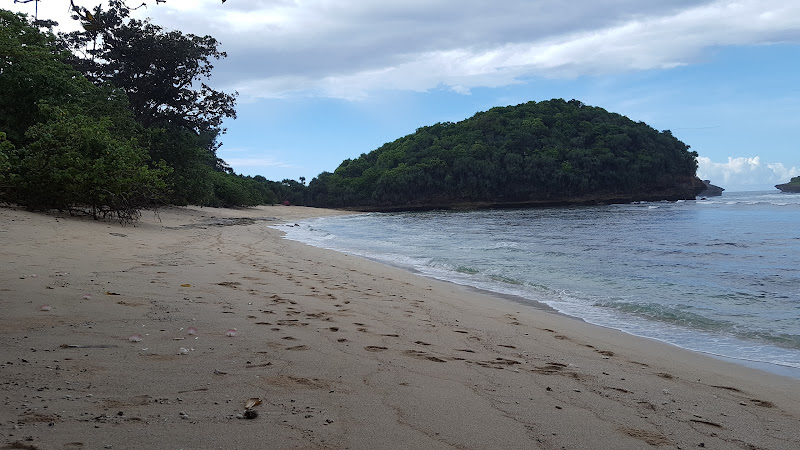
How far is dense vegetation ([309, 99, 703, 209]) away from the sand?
256ft

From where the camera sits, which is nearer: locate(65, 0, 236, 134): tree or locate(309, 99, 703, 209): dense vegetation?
locate(65, 0, 236, 134): tree

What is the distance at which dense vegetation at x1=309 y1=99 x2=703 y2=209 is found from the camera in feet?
265

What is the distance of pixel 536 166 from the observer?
8094cm

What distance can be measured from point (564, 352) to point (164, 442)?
3.62 m

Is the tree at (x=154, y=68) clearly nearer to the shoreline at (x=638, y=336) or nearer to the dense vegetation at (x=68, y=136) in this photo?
the dense vegetation at (x=68, y=136)

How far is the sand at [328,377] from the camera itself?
2.48 meters

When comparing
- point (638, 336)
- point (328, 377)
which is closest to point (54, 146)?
point (328, 377)

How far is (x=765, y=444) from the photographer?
9.37 ft

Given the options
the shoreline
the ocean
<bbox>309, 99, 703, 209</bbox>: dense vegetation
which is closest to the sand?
the shoreline

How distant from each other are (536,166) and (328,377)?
8119cm

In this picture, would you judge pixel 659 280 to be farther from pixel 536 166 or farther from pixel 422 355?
pixel 536 166

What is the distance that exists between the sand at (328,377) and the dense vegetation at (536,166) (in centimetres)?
7807

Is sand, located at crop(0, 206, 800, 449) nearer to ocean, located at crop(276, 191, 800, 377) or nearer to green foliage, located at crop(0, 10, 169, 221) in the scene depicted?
ocean, located at crop(276, 191, 800, 377)

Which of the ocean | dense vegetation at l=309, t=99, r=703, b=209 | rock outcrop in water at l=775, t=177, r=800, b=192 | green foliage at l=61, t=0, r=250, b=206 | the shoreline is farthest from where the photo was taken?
rock outcrop in water at l=775, t=177, r=800, b=192
